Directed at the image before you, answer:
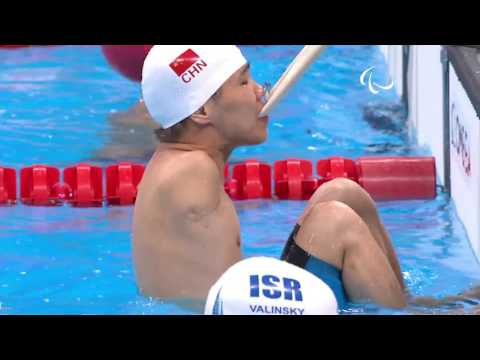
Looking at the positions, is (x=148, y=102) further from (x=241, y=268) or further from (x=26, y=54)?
(x=26, y=54)

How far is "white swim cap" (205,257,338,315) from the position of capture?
8.74ft

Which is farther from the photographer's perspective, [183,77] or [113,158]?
[113,158]

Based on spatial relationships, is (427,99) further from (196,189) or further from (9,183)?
(196,189)

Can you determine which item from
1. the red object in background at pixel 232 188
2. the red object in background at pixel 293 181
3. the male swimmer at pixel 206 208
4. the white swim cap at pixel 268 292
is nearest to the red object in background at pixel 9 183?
the red object in background at pixel 232 188

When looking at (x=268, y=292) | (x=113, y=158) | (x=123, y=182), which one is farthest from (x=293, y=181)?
(x=268, y=292)

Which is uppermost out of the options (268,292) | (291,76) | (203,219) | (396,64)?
(396,64)

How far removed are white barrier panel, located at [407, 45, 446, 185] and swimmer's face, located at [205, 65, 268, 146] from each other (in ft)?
6.67

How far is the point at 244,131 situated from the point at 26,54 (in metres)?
5.01

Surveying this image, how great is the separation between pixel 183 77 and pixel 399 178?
223cm

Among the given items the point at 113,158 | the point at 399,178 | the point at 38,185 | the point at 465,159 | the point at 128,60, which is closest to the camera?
the point at 465,159

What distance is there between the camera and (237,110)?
134 inches

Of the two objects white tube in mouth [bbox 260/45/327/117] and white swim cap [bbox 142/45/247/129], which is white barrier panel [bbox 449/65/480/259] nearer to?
white tube in mouth [bbox 260/45/327/117]

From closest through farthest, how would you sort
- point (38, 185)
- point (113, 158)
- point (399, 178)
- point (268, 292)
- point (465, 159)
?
point (268, 292), point (465, 159), point (399, 178), point (38, 185), point (113, 158)

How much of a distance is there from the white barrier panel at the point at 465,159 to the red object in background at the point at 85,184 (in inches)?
61.4
